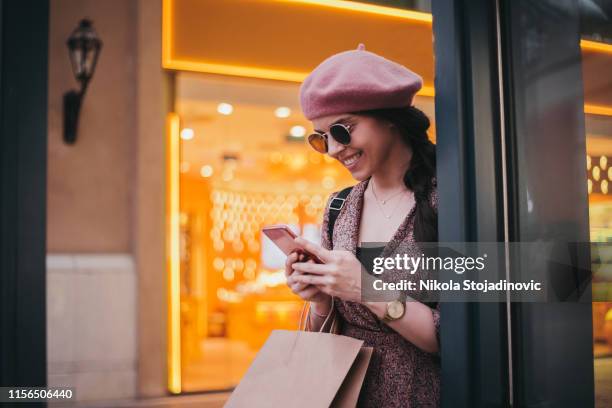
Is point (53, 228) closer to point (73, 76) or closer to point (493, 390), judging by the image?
point (73, 76)

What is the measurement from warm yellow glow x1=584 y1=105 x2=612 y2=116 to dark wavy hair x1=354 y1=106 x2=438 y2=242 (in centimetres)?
44

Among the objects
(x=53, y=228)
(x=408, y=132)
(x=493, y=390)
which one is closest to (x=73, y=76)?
(x=53, y=228)

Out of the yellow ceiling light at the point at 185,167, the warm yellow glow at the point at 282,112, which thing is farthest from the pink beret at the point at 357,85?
the warm yellow glow at the point at 282,112

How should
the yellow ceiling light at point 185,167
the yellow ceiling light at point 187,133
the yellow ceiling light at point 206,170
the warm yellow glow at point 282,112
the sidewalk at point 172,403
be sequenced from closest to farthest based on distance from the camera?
the sidewalk at point 172,403 → the yellow ceiling light at point 185,167 → the yellow ceiling light at point 187,133 → the warm yellow glow at point 282,112 → the yellow ceiling light at point 206,170

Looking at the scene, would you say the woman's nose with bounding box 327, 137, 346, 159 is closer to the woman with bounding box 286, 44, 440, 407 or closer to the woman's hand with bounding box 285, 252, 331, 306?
the woman with bounding box 286, 44, 440, 407

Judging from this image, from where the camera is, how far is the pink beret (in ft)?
4.69

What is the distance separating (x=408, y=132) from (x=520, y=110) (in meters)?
0.31

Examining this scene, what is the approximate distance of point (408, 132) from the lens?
156 cm

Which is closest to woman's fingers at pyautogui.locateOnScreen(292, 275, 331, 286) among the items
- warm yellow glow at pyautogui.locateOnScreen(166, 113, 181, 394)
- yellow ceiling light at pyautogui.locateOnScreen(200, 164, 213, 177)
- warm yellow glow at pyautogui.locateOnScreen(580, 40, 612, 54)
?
warm yellow glow at pyautogui.locateOnScreen(580, 40, 612, 54)

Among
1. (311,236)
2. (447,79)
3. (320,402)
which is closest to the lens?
(320,402)

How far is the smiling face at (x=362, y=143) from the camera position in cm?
150

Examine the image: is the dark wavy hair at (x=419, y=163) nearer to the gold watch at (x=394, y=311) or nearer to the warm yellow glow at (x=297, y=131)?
the gold watch at (x=394, y=311)

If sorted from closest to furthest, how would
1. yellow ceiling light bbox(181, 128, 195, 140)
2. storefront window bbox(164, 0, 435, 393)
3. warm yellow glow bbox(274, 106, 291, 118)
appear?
storefront window bbox(164, 0, 435, 393), yellow ceiling light bbox(181, 128, 195, 140), warm yellow glow bbox(274, 106, 291, 118)

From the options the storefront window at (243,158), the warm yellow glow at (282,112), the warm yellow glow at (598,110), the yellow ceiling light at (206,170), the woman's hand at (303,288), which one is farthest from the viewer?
the yellow ceiling light at (206,170)
